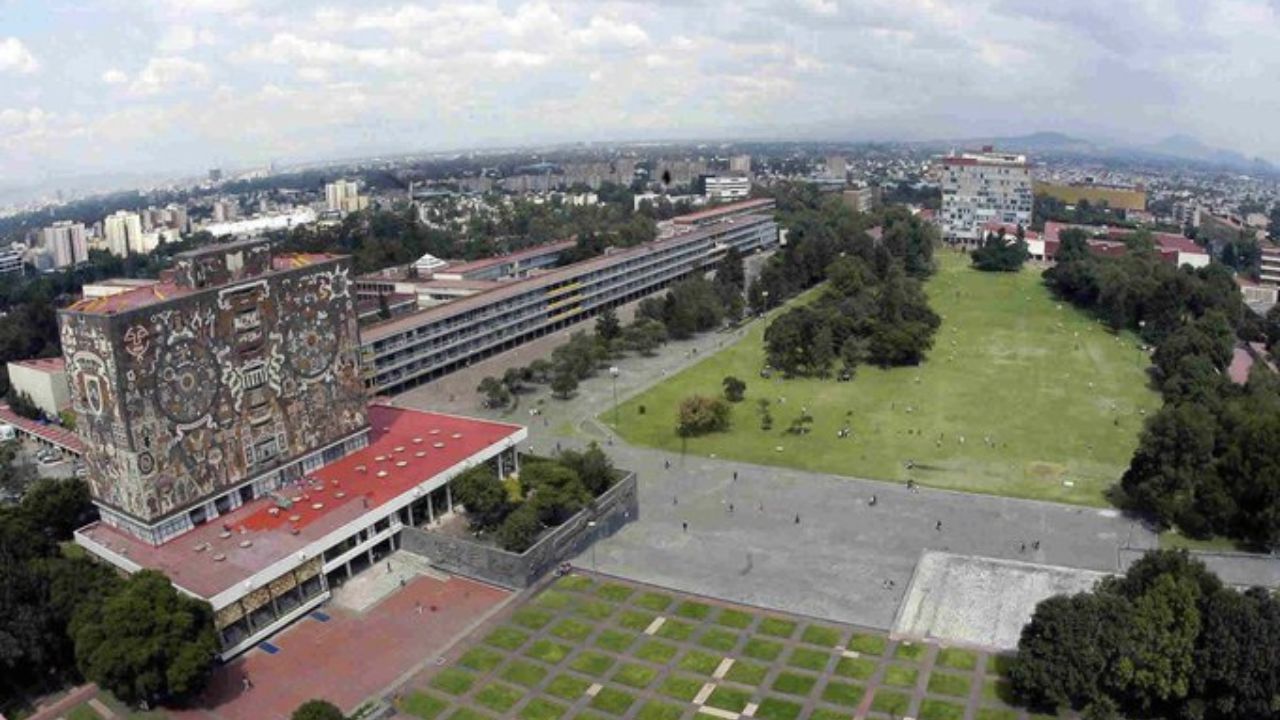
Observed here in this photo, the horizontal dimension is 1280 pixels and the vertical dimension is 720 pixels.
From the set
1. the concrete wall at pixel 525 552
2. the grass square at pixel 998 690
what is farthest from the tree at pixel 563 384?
the grass square at pixel 998 690

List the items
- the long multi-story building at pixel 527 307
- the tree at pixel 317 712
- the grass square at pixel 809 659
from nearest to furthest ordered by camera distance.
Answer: the tree at pixel 317 712 < the grass square at pixel 809 659 < the long multi-story building at pixel 527 307

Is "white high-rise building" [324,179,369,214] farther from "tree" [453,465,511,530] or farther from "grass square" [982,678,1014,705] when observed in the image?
"grass square" [982,678,1014,705]

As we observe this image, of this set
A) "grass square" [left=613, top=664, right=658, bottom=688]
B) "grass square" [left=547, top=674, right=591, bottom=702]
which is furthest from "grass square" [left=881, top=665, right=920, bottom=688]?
"grass square" [left=547, top=674, right=591, bottom=702]

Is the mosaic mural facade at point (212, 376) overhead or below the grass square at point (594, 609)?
overhead

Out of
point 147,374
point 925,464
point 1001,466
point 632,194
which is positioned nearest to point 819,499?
point 925,464

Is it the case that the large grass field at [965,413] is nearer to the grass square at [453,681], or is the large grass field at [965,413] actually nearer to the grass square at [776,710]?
the grass square at [776,710]

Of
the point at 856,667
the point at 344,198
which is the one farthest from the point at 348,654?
the point at 344,198

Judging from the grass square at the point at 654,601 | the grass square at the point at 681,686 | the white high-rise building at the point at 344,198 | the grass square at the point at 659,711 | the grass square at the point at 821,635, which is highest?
the white high-rise building at the point at 344,198
